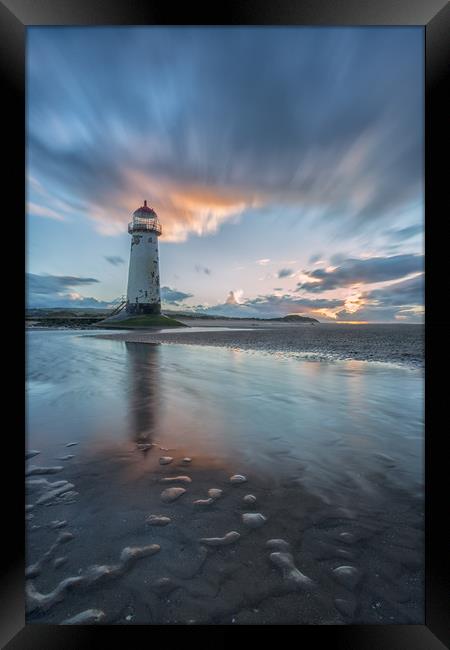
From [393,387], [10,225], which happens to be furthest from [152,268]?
[10,225]

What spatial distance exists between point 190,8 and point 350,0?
1086mm

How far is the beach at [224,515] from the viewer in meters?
1.69

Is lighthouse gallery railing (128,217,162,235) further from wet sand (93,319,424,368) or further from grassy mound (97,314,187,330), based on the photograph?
wet sand (93,319,424,368)

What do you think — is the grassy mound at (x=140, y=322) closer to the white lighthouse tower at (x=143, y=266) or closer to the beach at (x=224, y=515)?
the white lighthouse tower at (x=143, y=266)

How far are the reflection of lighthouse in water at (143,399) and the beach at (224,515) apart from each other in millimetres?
49

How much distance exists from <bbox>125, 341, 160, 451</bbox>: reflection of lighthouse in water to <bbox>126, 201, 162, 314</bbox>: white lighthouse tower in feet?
86.5

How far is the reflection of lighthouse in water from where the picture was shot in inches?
164

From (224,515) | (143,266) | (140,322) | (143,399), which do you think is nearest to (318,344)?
(143,399)

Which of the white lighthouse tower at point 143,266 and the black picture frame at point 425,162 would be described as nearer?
the black picture frame at point 425,162

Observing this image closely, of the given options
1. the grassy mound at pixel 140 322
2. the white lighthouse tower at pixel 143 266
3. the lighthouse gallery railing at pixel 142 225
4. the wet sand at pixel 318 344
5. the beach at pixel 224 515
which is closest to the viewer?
the beach at pixel 224 515

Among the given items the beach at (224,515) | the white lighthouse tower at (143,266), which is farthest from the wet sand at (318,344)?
the white lighthouse tower at (143,266)

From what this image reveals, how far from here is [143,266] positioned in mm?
35875

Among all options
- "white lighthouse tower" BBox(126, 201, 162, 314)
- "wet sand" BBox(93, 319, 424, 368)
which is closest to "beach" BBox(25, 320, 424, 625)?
"wet sand" BBox(93, 319, 424, 368)

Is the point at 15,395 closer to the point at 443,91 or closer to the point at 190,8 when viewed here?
the point at 190,8
